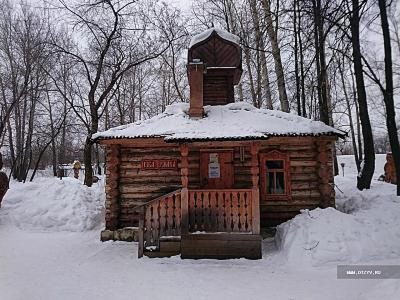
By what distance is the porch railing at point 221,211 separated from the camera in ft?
26.4

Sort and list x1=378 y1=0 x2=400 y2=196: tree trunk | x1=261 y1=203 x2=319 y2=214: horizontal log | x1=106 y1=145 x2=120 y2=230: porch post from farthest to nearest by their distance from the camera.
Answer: x1=106 y1=145 x2=120 y2=230: porch post, x1=261 y1=203 x2=319 y2=214: horizontal log, x1=378 y1=0 x2=400 y2=196: tree trunk

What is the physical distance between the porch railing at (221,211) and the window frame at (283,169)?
179cm

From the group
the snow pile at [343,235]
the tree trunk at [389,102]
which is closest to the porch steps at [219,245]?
the snow pile at [343,235]

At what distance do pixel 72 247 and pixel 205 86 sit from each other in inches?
284

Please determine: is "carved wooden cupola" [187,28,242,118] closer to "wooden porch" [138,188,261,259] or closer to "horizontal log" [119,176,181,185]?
"horizontal log" [119,176,181,185]

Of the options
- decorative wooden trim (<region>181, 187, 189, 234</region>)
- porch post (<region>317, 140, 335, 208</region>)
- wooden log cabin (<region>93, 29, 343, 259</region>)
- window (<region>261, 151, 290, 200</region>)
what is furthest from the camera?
window (<region>261, 151, 290, 200</region>)

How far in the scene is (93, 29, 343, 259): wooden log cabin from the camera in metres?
8.18

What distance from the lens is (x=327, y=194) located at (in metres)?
9.52

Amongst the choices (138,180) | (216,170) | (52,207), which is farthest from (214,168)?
(52,207)

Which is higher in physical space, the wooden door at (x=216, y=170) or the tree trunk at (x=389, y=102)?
the tree trunk at (x=389, y=102)

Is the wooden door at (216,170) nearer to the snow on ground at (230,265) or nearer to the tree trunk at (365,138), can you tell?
the snow on ground at (230,265)

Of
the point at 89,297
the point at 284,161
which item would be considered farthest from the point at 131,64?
the point at 89,297

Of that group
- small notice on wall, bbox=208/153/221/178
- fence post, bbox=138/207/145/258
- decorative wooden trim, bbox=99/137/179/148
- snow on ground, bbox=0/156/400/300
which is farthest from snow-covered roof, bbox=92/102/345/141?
snow on ground, bbox=0/156/400/300

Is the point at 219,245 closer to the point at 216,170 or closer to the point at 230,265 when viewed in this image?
the point at 230,265
